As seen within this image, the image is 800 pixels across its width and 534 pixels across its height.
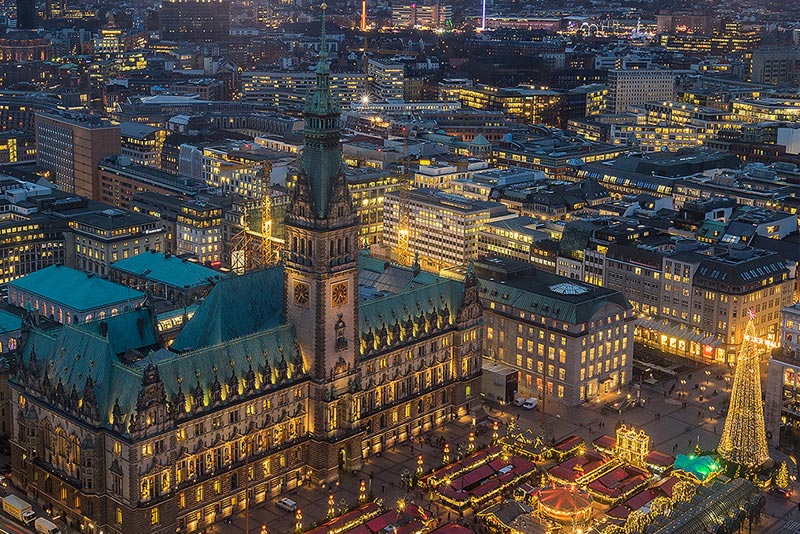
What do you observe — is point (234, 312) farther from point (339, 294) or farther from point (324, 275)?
point (339, 294)

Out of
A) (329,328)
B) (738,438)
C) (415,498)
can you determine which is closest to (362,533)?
(415,498)

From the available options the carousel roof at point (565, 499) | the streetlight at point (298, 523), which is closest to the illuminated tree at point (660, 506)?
the carousel roof at point (565, 499)

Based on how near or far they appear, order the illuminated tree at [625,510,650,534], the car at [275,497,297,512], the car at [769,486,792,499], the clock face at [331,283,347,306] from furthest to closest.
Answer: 1. the car at [769,486,792,499]
2. the clock face at [331,283,347,306]
3. the car at [275,497,297,512]
4. the illuminated tree at [625,510,650,534]

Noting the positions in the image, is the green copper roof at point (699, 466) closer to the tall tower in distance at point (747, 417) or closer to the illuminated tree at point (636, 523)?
the tall tower in distance at point (747, 417)

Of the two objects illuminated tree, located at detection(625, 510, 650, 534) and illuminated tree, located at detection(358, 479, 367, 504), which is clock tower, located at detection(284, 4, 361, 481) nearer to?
illuminated tree, located at detection(358, 479, 367, 504)

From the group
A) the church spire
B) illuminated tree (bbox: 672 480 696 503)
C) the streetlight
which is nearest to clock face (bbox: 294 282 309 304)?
the church spire

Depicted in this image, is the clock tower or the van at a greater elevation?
the clock tower
